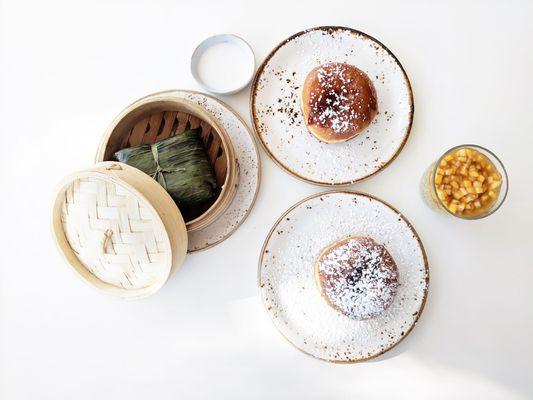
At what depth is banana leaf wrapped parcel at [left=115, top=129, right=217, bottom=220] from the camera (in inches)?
57.4

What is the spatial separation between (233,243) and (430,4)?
3.67 feet

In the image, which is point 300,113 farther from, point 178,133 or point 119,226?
point 119,226

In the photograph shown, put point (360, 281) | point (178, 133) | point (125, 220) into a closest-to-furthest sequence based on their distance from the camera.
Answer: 1. point (125, 220)
2. point (360, 281)
3. point (178, 133)

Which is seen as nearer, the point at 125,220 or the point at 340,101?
the point at 125,220

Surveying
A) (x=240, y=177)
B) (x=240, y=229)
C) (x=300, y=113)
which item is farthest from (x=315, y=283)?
(x=300, y=113)

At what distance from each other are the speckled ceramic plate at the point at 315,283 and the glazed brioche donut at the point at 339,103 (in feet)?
0.71

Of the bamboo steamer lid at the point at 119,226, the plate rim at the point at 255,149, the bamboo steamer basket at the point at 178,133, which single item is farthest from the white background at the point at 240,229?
the bamboo steamer lid at the point at 119,226

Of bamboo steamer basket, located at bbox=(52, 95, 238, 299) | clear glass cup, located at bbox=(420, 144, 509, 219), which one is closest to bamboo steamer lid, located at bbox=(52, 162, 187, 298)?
bamboo steamer basket, located at bbox=(52, 95, 238, 299)

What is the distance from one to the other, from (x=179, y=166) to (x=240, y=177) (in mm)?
216

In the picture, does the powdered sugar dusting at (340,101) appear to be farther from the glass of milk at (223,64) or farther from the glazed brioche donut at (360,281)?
the glazed brioche donut at (360,281)

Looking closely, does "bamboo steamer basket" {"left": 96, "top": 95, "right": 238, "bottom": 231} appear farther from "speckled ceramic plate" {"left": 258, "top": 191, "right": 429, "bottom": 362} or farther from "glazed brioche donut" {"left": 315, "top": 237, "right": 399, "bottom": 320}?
"glazed brioche donut" {"left": 315, "top": 237, "right": 399, "bottom": 320}

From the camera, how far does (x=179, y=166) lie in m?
1.46

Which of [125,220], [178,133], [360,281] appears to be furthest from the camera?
[178,133]

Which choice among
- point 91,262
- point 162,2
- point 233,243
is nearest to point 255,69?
point 162,2
